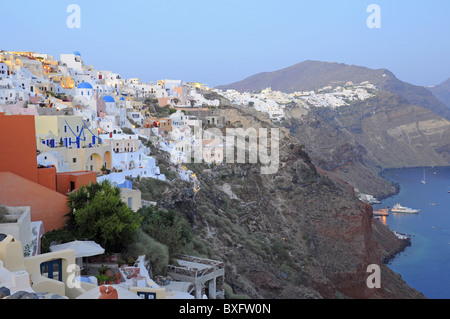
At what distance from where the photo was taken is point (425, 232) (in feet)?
198

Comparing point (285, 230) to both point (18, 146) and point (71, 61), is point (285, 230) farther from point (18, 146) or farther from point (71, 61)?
point (71, 61)

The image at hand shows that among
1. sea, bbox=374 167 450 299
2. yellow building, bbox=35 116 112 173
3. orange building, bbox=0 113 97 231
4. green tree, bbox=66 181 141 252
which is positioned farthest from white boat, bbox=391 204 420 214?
orange building, bbox=0 113 97 231

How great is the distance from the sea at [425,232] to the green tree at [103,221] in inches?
1278

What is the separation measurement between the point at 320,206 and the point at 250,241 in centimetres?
1373

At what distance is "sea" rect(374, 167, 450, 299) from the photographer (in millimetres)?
43250

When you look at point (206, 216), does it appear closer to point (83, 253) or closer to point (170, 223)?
point (170, 223)

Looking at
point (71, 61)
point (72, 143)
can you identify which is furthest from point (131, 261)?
point (71, 61)

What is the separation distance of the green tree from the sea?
106 ft

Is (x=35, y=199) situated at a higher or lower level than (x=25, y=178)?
lower

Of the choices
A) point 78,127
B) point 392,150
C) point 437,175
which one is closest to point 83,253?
point 78,127

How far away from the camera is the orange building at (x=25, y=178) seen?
43.1 feet

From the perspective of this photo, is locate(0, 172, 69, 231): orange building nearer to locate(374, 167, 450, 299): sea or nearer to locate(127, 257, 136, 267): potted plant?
locate(127, 257, 136, 267): potted plant

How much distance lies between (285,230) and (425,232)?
31.9 metres

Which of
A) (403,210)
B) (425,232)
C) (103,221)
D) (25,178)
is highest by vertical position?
(25,178)
